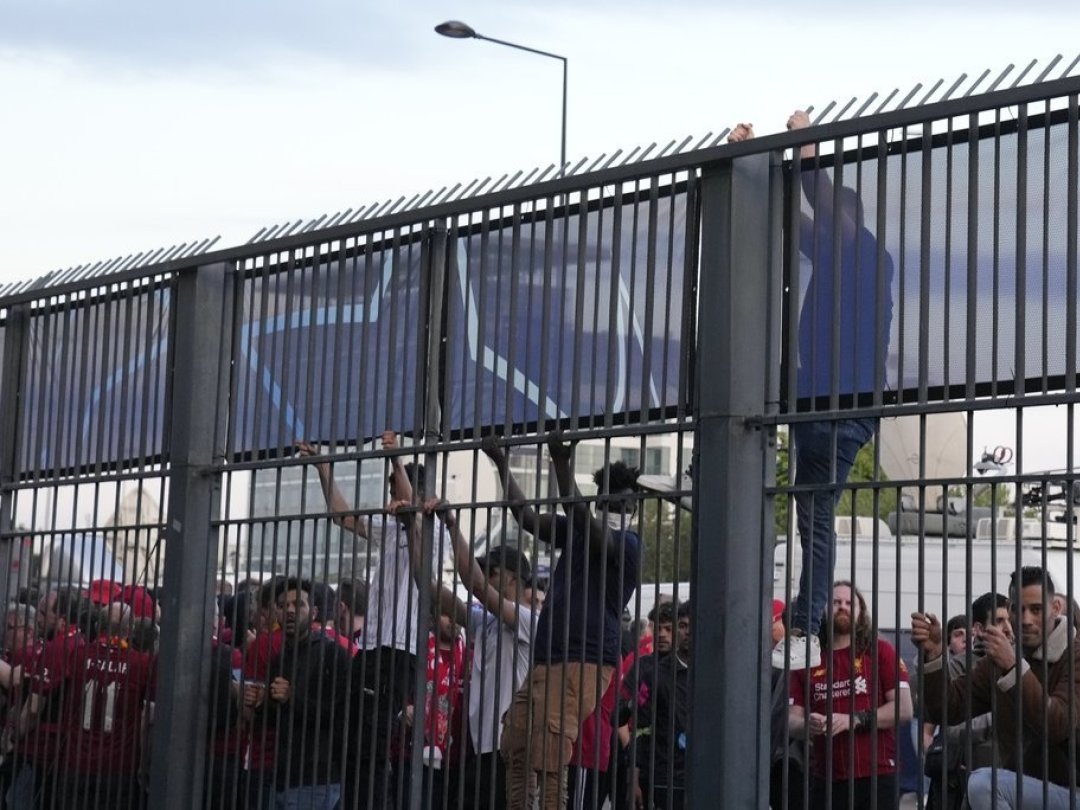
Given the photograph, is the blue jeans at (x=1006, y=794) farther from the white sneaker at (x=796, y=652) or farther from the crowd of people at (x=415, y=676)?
the crowd of people at (x=415, y=676)

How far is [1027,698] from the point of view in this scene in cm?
549

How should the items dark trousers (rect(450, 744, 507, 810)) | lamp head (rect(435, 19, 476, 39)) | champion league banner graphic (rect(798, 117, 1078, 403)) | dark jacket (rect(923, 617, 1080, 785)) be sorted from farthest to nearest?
lamp head (rect(435, 19, 476, 39)) → dark trousers (rect(450, 744, 507, 810)) → champion league banner graphic (rect(798, 117, 1078, 403)) → dark jacket (rect(923, 617, 1080, 785))

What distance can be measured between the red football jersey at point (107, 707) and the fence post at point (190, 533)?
322mm

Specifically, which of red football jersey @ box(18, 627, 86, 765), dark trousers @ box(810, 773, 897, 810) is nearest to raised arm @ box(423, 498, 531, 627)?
dark trousers @ box(810, 773, 897, 810)

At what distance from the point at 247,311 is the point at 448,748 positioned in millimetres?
2361

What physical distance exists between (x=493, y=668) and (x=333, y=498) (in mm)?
1126

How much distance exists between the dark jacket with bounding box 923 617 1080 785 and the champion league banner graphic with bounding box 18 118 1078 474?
0.80m

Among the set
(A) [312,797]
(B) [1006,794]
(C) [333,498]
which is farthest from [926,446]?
(A) [312,797]

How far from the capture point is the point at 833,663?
5871 millimetres

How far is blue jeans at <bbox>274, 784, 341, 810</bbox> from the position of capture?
746cm

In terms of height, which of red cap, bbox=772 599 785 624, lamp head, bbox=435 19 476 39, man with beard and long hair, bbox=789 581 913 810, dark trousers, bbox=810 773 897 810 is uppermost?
lamp head, bbox=435 19 476 39

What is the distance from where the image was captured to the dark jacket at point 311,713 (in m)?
7.39

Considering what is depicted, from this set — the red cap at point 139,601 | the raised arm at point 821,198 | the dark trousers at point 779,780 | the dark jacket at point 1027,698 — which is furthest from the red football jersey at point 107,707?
the dark jacket at point 1027,698

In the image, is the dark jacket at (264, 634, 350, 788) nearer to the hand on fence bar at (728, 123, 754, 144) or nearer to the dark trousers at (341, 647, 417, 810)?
the dark trousers at (341, 647, 417, 810)
